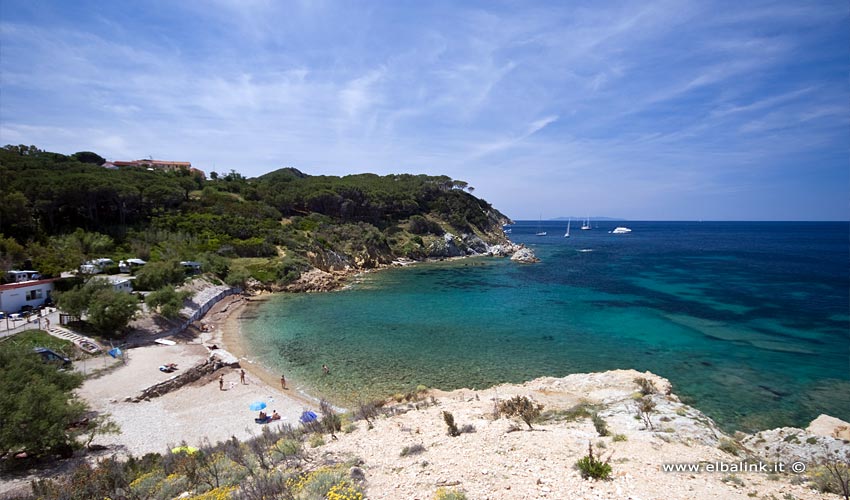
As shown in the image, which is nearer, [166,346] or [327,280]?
[166,346]

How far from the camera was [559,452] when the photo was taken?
991 cm

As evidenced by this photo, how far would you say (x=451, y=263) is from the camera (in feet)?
241

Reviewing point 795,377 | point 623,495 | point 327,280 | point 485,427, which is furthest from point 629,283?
point 623,495

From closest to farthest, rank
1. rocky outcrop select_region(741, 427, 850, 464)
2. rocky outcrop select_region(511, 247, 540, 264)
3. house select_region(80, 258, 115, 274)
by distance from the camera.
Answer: rocky outcrop select_region(741, 427, 850, 464), house select_region(80, 258, 115, 274), rocky outcrop select_region(511, 247, 540, 264)

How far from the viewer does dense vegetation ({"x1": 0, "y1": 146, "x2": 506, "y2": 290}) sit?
38.6m

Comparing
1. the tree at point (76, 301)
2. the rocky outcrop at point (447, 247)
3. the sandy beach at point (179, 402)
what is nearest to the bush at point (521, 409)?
the sandy beach at point (179, 402)

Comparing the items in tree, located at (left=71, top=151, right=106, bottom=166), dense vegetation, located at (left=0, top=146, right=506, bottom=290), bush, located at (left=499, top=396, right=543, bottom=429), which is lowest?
bush, located at (left=499, top=396, right=543, bottom=429)

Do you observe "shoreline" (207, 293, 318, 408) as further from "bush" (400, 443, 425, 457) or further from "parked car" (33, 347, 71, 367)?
"bush" (400, 443, 425, 457)

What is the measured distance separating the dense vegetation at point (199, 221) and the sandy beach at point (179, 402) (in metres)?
12.1

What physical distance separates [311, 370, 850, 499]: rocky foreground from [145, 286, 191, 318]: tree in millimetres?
22163

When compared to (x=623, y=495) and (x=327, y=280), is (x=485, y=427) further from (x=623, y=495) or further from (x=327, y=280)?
(x=327, y=280)

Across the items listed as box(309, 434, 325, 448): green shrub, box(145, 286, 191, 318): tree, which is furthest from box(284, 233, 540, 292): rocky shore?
box(309, 434, 325, 448): green shrub

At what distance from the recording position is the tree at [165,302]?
94.7 feet

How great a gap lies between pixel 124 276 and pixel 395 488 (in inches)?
1444
